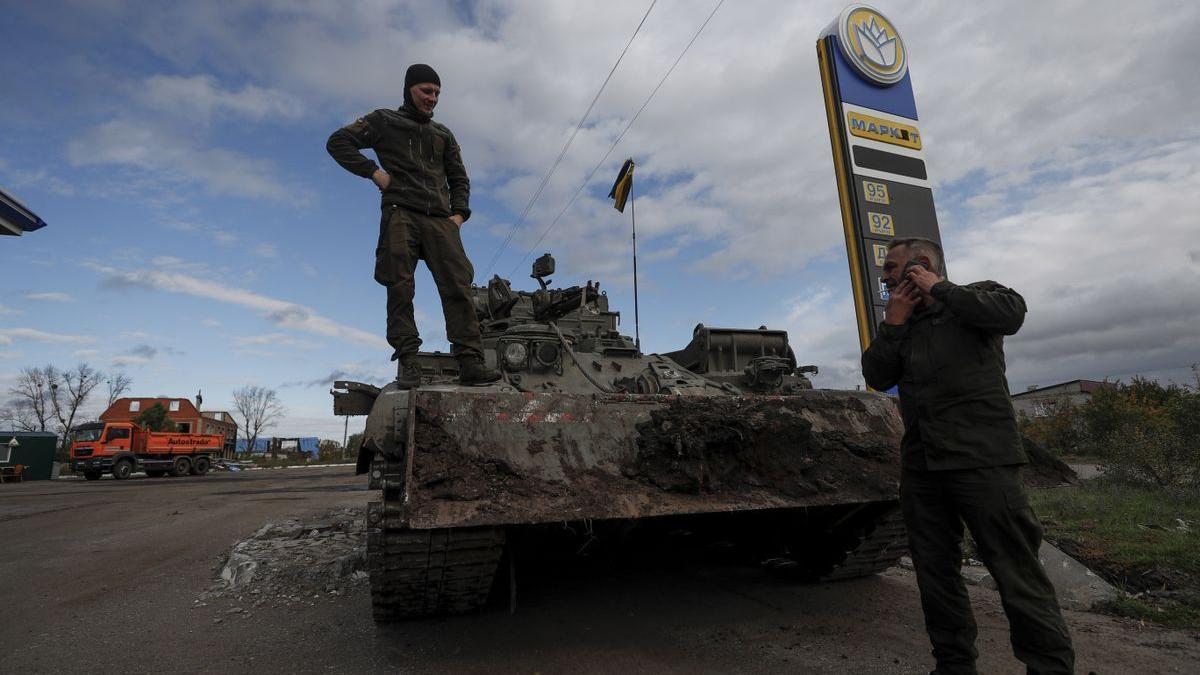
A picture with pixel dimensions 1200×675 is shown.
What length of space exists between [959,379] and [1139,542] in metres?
4.05

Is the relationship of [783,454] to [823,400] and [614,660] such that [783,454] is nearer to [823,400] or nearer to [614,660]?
[823,400]

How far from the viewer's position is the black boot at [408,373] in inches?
157

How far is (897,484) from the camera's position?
11.0ft

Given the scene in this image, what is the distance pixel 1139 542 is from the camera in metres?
5.02

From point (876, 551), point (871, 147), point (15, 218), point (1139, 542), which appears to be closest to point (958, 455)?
point (876, 551)

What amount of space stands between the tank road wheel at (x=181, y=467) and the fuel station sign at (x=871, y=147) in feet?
91.5

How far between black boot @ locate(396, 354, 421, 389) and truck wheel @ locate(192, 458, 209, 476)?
28.5m

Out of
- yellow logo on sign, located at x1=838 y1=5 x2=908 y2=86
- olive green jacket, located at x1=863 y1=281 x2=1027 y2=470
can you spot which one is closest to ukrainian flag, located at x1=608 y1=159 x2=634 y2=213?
yellow logo on sign, located at x1=838 y1=5 x2=908 y2=86

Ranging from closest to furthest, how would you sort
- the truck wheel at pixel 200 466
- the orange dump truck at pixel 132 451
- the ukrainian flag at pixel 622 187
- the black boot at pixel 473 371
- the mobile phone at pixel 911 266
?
the mobile phone at pixel 911 266, the black boot at pixel 473 371, the ukrainian flag at pixel 622 187, the orange dump truck at pixel 132 451, the truck wheel at pixel 200 466

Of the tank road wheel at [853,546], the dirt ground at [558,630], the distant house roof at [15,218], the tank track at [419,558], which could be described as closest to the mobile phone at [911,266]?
the tank road wheel at [853,546]

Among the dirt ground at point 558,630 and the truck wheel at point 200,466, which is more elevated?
the truck wheel at point 200,466

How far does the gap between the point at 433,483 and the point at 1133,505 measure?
7.40 meters

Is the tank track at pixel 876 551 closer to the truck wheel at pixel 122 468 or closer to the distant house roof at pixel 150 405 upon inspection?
the truck wheel at pixel 122 468

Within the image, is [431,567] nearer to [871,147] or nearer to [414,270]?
[414,270]
